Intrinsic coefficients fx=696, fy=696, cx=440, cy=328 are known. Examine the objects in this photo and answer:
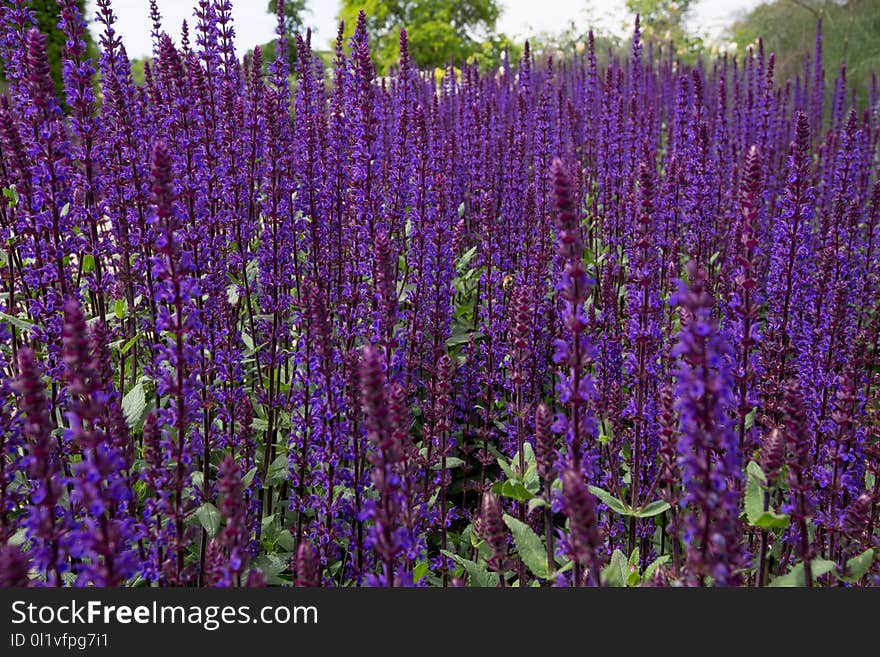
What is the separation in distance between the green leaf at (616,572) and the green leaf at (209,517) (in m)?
2.27

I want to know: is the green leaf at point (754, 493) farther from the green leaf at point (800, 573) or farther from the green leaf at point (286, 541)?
the green leaf at point (286, 541)

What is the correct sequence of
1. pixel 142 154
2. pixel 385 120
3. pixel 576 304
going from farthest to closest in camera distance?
1. pixel 385 120
2. pixel 142 154
3. pixel 576 304

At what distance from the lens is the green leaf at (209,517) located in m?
4.16

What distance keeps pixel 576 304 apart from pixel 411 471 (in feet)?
3.86

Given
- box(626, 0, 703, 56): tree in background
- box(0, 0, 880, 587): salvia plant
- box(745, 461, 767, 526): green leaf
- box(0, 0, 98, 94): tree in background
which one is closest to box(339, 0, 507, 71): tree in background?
box(626, 0, 703, 56): tree in background

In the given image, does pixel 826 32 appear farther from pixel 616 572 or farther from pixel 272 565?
pixel 272 565

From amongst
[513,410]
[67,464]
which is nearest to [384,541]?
[513,410]

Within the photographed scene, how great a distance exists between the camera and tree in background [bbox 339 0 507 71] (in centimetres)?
4072

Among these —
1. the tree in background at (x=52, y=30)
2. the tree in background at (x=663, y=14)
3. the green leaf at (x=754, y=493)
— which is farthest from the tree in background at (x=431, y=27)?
the green leaf at (x=754, y=493)

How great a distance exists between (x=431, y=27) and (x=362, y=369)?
41.7 meters

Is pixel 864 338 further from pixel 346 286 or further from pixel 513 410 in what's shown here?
pixel 346 286

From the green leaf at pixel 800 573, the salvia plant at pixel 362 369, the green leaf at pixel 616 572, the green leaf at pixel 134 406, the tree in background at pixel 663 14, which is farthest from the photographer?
the tree in background at pixel 663 14

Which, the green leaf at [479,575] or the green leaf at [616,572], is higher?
the green leaf at [616,572]

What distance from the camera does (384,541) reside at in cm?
286
